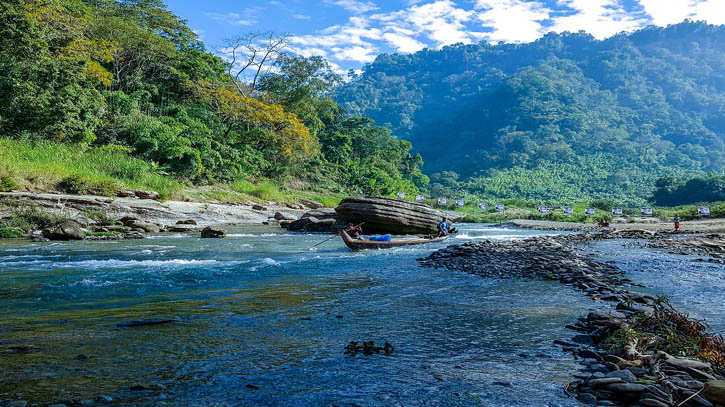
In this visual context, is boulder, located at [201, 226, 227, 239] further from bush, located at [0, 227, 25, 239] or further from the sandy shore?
the sandy shore

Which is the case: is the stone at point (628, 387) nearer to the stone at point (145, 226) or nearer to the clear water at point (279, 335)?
the clear water at point (279, 335)

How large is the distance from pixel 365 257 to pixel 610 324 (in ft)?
27.5

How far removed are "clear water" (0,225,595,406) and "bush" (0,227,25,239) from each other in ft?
21.7

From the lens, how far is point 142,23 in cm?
3834

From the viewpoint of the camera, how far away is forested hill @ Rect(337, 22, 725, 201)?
90938 mm

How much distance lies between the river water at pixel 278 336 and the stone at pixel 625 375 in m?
0.40

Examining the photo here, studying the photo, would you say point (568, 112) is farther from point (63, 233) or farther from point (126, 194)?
point (63, 233)

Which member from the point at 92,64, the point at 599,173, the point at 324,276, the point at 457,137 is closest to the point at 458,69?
the point at 457,137

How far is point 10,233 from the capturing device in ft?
47.9

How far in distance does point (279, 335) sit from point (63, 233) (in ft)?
44.9

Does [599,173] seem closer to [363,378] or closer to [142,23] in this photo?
[142,23]

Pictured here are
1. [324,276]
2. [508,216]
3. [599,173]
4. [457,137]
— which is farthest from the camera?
[457,137]

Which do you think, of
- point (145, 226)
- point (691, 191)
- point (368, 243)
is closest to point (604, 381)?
point (368, 243)

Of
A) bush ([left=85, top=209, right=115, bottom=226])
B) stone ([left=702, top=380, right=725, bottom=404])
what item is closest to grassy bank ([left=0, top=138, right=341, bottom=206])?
bush ([left=85, top=209, right=115, bottom=226])
